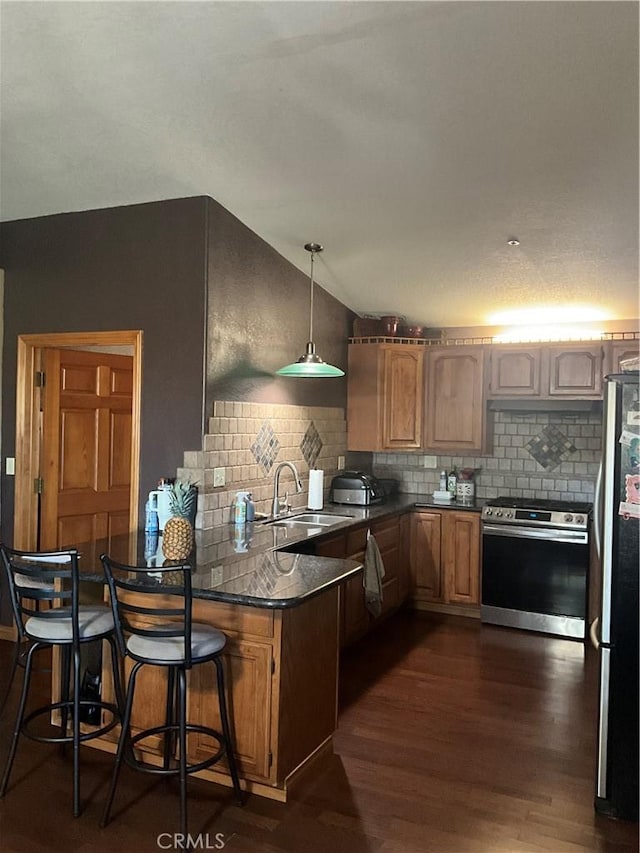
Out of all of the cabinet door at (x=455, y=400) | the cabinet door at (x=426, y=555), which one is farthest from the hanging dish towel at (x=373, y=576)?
the cabinet door at (x=455, y=400)

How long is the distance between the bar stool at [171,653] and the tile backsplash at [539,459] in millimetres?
3469

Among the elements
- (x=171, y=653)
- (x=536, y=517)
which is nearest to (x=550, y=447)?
(x=536, y=517)

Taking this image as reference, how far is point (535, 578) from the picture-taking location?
4.70 m

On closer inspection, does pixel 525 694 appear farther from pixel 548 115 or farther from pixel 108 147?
pixel 108 147

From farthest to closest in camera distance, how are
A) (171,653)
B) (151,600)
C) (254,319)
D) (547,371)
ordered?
(547,371), (254,319), (151,600), (171,653)

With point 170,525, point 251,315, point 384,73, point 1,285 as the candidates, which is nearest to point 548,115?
point 384,73

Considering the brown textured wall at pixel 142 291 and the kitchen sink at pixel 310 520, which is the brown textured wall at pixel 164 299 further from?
the kitchen sink at pixel 310 520

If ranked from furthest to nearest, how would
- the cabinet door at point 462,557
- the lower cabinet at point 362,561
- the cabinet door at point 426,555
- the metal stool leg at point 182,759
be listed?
1. the cabinet door at point 426,555
2. the cabinet door at point 462,557
3. the lower cabinet at point 362,561
4. the metal stool leg at point 182,759

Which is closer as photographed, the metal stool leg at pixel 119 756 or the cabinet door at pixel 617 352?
the metal stool leg at pixel 119 756

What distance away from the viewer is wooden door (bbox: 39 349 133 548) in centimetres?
418

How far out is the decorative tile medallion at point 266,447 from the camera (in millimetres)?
4125

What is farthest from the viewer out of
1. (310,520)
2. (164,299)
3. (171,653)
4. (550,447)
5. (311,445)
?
(550,447)

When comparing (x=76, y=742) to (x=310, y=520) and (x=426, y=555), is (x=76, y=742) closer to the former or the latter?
(x=310, y=520)

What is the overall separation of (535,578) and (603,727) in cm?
222
